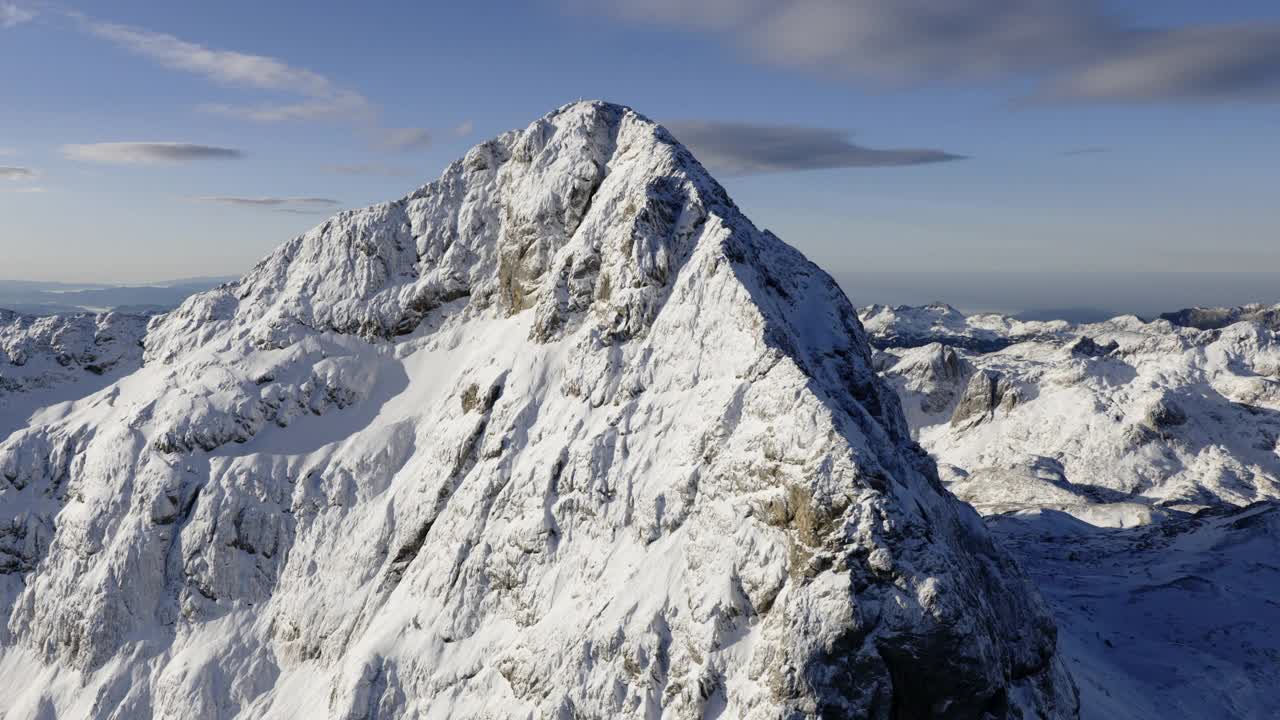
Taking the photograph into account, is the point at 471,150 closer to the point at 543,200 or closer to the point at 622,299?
the point at 543,200

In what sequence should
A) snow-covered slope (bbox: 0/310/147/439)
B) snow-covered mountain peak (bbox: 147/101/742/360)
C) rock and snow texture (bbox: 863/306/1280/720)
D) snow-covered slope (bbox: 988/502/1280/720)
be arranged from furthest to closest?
snow-covered slope (bbox: 0/310/147/439) < rock and snow texture (bbox: 863/306/1280/720) < snow-covered slope (bbox: 988/502/1280/720) < snow-covered mountain peak (bbox: 147/101/742/360)

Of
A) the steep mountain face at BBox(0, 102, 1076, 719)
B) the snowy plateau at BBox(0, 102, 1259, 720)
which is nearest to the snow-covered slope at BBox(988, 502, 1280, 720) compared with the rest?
the snowy plateau at BBox(0, 102, 1259, 720)

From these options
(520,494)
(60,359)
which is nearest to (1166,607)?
(520,494)

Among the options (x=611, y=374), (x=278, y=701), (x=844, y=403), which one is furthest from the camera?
(x=278, y=701)

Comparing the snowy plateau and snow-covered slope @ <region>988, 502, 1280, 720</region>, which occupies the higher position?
the snowy plateau

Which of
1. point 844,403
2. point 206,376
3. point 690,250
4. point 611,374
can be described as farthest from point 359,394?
point 844,403

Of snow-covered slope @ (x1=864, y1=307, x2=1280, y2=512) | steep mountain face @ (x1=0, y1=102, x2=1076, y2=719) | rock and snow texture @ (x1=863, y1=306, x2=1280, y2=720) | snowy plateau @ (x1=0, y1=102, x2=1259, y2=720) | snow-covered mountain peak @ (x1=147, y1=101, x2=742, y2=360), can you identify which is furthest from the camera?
snow-covered slope @ (x1=864, y1=307, x2=1280, y2=512)

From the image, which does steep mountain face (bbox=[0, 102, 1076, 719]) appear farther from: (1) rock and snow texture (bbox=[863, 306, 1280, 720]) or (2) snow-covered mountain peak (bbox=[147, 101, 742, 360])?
(1) rock and snow texture (bbox=[863, 306, 1280, 720])

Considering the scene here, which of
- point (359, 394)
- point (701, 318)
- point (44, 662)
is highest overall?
point (701, 318)
